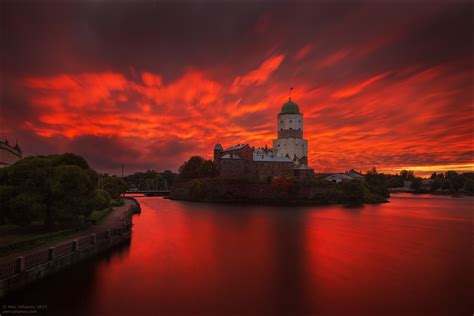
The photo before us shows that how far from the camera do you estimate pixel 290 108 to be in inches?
3418

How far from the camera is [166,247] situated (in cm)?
2150

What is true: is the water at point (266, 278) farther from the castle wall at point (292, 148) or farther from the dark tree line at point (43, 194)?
the castle wall at point (292, 148)

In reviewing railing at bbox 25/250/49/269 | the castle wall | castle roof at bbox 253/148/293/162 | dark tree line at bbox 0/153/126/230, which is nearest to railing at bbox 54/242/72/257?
railing at bbox 25/250/49/269

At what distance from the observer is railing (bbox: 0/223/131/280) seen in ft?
36.6

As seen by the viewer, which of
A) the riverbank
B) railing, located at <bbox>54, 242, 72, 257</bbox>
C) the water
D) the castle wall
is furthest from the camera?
the castle wall

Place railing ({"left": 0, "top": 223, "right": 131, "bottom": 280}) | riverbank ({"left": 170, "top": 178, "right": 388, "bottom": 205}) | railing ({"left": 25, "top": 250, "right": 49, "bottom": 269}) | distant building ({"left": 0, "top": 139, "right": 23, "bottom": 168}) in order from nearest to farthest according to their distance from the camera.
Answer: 1. railing ({"left": 0, "top": 223, "right": 131, "bottom": 280})
2. railing ({"left": 25, "top": 250, "right": 49, "bottom": 269})
3. distant building ({"left": 0, "top": 139, "right": 23, "bottom": 168})
4. riverbank ({"left": 170, "top": 178, "right": 388, "bottom": 205})

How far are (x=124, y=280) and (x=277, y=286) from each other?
7507 mm

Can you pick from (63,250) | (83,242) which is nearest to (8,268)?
(63,250)

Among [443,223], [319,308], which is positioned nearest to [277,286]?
[319,308]

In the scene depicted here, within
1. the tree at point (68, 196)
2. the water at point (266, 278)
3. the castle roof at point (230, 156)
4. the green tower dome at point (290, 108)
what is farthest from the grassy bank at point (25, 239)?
the green tower dome at point (290, 108)

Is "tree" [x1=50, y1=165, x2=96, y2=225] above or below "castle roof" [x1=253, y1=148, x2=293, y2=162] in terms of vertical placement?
below

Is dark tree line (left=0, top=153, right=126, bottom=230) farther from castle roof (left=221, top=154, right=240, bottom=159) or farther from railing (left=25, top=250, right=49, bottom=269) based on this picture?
castle roof (left=221, top=154, right=240, bottom=159)

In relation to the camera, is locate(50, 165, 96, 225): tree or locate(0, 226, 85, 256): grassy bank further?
locate(50, 165, 96, 225): tree

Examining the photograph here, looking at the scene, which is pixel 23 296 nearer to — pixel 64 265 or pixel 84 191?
pixel 64 265
